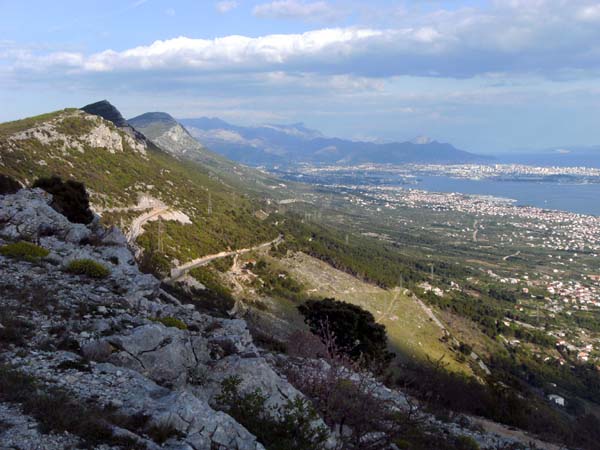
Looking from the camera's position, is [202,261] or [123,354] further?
[202,261]

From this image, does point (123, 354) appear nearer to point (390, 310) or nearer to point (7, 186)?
point (7, 186)

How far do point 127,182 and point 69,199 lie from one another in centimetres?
5154

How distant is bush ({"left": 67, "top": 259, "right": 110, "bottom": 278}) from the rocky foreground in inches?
6.9

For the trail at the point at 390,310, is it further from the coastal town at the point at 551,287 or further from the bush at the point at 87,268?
the bush at the point at 87,268

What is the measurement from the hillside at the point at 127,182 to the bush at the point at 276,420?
125ft

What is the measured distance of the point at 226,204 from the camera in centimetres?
10281

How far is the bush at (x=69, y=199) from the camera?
92.2ft

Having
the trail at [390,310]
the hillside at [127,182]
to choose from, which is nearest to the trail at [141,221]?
the hillside at [127,182]

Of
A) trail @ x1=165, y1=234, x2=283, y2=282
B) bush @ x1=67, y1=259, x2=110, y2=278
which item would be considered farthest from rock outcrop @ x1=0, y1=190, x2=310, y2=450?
trail @ x1=165, y1=234, x2=283, y2=282

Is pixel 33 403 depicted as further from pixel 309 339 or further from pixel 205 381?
pixel 309 339

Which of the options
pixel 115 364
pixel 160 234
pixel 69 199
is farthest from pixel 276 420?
pixel 160 234

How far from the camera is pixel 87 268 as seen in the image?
16.0 m

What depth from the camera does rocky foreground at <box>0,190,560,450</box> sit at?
7.33 meters

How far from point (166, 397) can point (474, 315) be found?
86157mm
